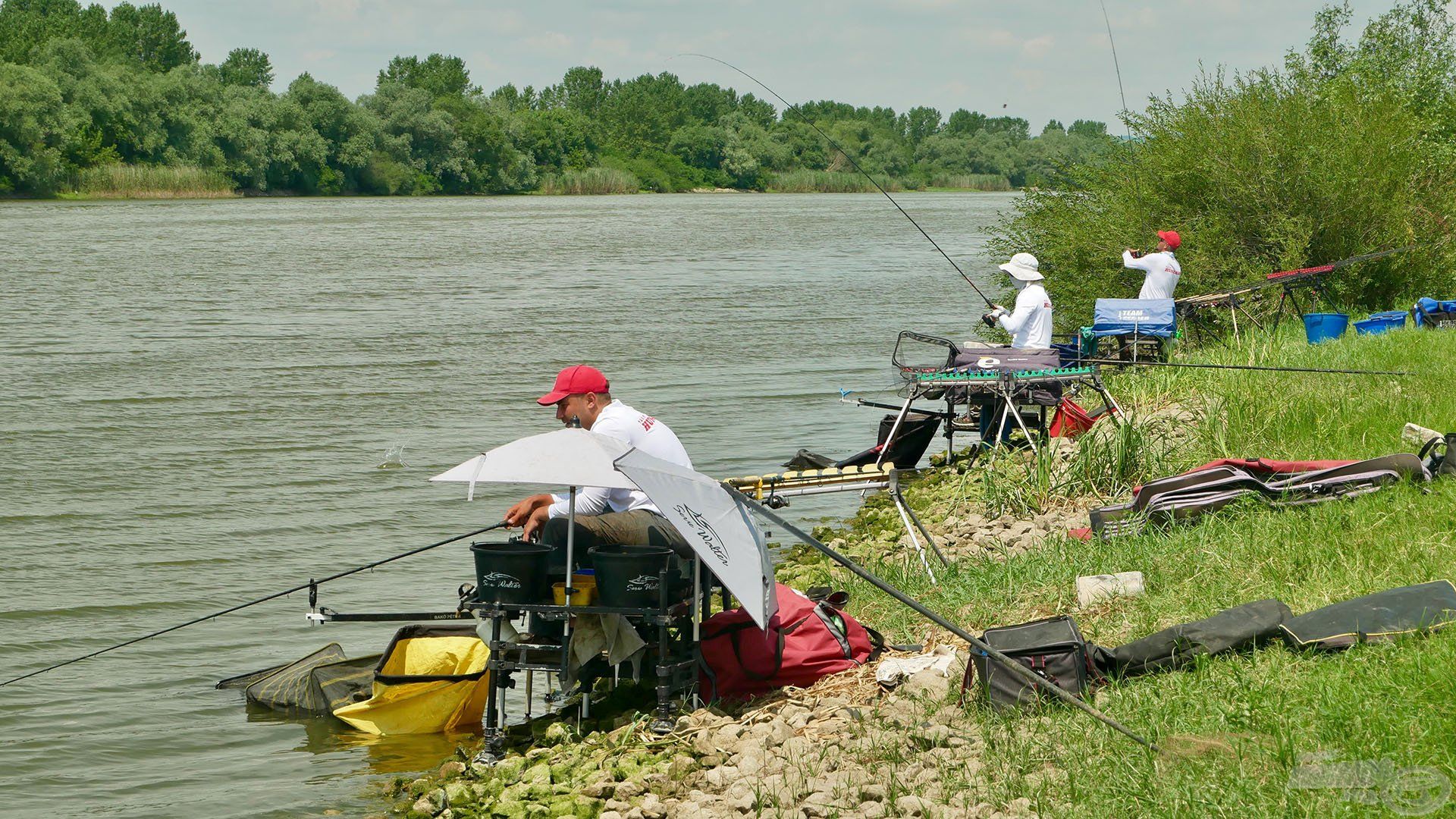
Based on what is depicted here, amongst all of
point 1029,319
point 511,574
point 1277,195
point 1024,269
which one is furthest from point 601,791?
point 1277,195

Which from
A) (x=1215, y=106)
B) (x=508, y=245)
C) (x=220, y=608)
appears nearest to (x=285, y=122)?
(x=508, y=245)

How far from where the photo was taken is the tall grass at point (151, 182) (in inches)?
2751

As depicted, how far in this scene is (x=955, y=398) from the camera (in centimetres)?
1024

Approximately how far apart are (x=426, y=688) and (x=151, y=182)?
7294 centimetres

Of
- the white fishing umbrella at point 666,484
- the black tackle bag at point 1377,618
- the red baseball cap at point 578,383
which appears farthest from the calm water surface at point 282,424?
the black tackle bag at point 1377,618

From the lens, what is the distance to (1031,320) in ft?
37.8

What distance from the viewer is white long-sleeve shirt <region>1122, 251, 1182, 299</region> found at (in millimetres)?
14375

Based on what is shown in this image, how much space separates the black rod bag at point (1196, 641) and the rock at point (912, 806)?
1.06 m

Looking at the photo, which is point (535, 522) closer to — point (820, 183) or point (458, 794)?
point (458, 794)

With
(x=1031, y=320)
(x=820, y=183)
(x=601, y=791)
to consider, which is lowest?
(x=601, y=791)

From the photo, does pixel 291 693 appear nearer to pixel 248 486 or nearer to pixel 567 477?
pixel 567 477

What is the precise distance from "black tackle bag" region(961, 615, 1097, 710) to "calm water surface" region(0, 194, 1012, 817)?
272 centimetres

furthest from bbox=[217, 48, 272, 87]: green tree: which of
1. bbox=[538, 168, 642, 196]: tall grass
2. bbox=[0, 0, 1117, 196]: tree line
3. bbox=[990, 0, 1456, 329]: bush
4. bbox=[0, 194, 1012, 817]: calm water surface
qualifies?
bbox=[990, 0, 1456, 329]: bush

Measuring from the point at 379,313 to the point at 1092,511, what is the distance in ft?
70.7
